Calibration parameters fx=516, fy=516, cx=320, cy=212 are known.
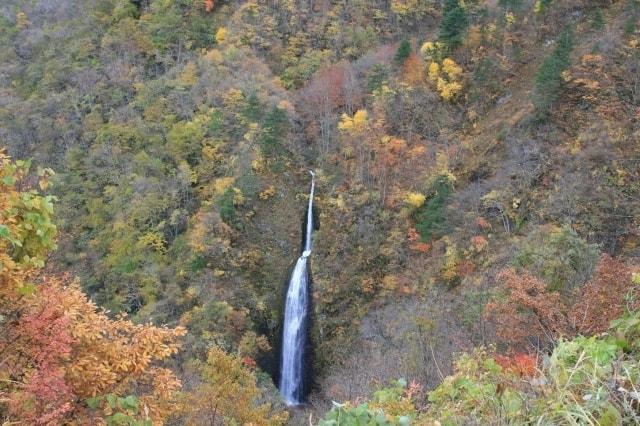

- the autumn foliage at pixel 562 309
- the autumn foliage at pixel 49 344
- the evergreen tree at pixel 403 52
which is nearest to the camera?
the autumn foliage at pixel 49 344

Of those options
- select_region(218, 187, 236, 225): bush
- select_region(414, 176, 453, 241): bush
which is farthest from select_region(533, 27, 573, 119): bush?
select_region(218, 187, 236, 225): bush

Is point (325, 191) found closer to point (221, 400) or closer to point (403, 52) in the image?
point (403, 52)

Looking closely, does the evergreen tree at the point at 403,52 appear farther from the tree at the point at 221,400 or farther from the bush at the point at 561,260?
the tree at the point at 221,400

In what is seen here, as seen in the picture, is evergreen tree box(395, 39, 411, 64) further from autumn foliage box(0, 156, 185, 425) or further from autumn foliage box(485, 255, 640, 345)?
autumn foliage box(0, 156, 185, 425)

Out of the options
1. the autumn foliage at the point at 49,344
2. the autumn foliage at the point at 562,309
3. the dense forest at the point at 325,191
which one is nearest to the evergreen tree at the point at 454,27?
the dense forest at the point at 325,191

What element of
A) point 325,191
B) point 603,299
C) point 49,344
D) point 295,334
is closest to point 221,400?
point 603,299
